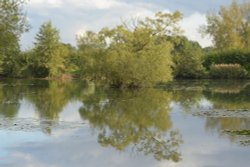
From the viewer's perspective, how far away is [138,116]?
2048cm

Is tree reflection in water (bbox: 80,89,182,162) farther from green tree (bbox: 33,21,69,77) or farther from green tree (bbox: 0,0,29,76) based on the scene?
green tree (bbox: 33,21,69,77)

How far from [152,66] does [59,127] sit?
23.0 metres

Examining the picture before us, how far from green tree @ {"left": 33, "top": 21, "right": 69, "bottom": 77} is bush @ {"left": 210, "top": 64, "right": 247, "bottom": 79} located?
27.3m

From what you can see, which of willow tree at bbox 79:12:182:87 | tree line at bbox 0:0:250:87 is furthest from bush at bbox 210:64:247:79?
willow tree at bbox 79:12:182:87

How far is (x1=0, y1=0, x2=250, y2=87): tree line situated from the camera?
38844mm

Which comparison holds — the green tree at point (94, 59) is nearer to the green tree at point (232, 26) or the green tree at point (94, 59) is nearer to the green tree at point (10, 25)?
the green tree at point (10, 25)

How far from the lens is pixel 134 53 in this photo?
40938mm

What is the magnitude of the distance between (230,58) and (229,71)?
424 cm

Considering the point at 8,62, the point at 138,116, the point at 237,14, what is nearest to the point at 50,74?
the point at 8,62

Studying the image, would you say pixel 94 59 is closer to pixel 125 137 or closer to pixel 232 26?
pixel 125 137

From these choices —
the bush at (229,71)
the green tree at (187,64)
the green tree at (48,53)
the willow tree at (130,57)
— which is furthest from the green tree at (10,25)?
the green tree at (48,53)

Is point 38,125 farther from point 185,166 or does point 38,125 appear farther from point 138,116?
point 185,166

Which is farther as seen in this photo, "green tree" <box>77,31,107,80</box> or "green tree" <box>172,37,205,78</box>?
"green tree" <box>172,37,205,78</box>

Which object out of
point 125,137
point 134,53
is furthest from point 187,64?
point 125,137
